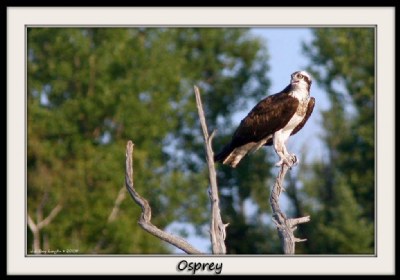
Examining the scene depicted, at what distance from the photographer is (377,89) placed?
55.2 feet

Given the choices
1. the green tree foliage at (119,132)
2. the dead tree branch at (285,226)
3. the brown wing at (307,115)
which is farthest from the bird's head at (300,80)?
the green tree foliage at (119,132)

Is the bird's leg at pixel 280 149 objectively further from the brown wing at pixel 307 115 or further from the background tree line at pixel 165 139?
the background tree line at pixel 165 139

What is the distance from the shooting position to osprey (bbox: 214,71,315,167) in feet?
51.1

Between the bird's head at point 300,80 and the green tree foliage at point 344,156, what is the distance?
70.7 feet

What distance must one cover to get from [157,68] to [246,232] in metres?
5.94

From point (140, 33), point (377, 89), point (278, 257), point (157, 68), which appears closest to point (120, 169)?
point (157, 68)

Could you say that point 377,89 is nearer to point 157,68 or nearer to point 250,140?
point 250,140

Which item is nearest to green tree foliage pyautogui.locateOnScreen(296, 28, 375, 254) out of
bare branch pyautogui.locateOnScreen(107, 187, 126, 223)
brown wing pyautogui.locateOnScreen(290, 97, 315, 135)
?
bare branch pyautogui.locateOnScreen(107, 187, 126, 223)

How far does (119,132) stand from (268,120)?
921 inches

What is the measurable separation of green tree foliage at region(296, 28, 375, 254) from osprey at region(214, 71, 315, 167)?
21.5m

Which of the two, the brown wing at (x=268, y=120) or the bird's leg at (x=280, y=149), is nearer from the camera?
the bird's leg at (x=280, y=149)

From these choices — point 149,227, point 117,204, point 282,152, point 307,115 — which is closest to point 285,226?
point 149,227

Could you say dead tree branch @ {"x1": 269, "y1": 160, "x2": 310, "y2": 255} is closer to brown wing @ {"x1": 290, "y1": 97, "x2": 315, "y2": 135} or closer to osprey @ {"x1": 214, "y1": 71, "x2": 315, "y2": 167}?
osprey @ {"x1": 214, "y1": 71, "x2": 315, "y2": 167}

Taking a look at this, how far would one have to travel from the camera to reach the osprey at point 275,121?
1558cm
